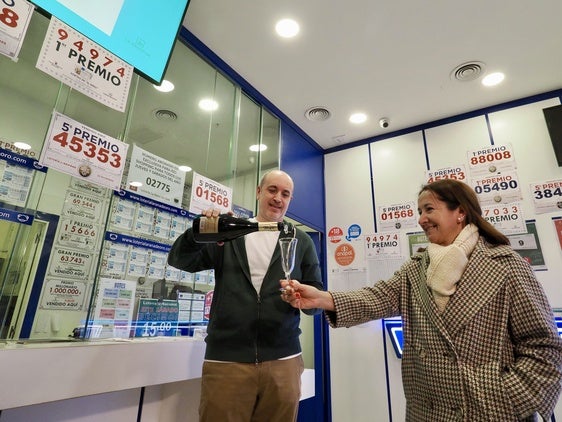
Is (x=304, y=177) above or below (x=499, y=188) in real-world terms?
above

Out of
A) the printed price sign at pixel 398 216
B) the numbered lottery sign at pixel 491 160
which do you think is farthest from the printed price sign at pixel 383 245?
the numbered lottery sign at pixel 491 160

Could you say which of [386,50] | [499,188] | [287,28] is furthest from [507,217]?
[287,28]

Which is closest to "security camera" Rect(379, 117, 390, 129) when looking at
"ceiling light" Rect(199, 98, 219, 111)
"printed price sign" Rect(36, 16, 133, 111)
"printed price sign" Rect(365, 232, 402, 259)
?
"printed price sign" Rect(365, 232, 402, 259)

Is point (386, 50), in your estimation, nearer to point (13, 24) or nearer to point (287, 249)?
point (287, 249)

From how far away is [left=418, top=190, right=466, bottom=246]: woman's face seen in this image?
1.26m

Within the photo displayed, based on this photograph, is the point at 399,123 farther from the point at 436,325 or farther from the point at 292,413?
the point at 292,413

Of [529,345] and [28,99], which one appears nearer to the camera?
[529,345]

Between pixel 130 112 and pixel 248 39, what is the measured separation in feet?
3.27

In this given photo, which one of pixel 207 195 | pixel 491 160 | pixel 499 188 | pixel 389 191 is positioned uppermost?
pixel 491 160

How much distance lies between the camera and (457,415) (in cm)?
95

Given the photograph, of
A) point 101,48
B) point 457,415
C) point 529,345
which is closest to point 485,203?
point 529,345

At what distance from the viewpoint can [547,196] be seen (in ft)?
8.27

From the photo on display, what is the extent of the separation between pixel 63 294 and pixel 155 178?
28.7 inches

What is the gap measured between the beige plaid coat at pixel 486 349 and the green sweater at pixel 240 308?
1.39ft
